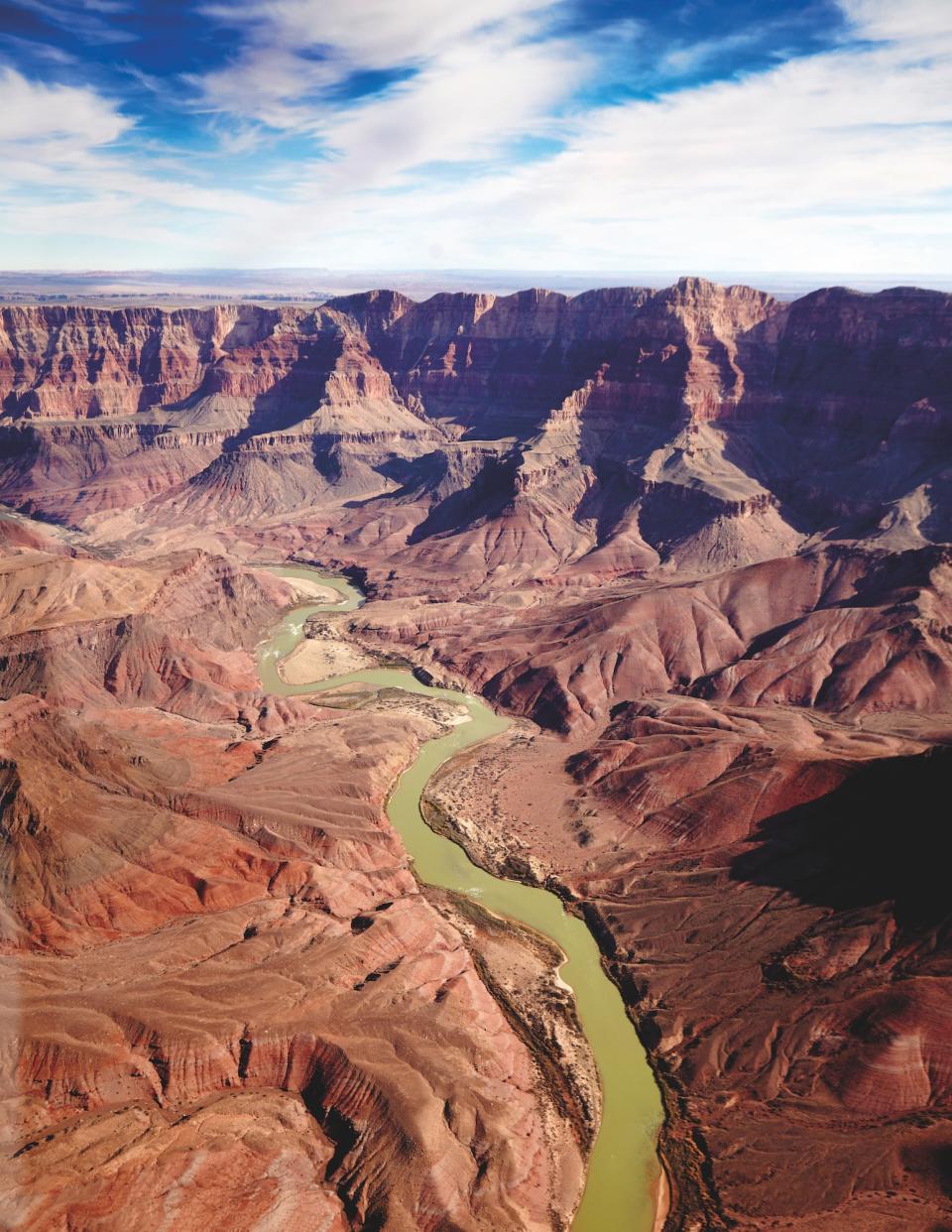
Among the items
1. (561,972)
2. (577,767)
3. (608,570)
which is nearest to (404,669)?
(577,767)

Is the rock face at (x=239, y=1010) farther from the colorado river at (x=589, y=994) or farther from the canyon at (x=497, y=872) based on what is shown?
the colorado river at (x=589, y=994)

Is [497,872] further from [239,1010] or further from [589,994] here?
[239,1010]

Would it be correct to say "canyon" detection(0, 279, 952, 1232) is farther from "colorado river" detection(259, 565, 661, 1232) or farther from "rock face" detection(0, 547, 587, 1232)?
"colorado river" detection(259, 565, 661, 1232)

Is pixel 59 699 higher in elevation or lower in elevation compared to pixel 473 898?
higher

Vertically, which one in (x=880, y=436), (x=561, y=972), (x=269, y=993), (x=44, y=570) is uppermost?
(x=880, y=436)

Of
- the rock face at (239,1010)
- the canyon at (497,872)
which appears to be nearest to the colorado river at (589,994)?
the canyon at (497,872)

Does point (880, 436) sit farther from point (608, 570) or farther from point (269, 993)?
point (269, 993)

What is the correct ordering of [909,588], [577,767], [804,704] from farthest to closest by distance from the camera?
[909,588]
[804,704]
[577,767]
